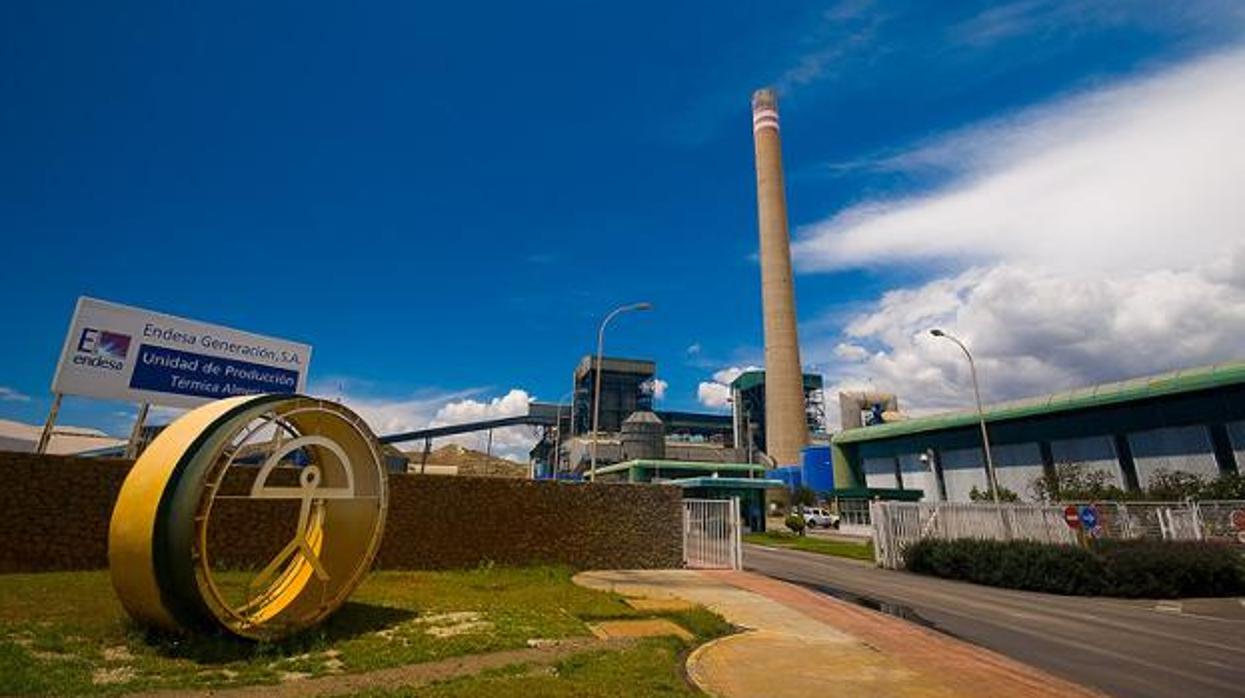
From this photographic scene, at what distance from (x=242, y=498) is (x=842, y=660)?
9547 mm

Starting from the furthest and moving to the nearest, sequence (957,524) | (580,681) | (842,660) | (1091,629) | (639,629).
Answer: (957,524) → (1091,629) → (639,629) → (842,660) → (580,681)

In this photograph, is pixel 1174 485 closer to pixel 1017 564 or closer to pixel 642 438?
pixel 1017 564

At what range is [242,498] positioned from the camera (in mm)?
10289

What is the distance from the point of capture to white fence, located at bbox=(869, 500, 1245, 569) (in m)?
24.5

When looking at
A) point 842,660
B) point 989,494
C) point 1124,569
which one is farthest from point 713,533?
point 989,494

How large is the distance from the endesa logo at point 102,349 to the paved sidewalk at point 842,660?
1627cm

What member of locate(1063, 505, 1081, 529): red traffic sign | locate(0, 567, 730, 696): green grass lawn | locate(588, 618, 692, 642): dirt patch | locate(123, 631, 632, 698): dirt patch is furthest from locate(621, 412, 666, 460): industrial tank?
locate(123, 631, 632, 698): dirt patch

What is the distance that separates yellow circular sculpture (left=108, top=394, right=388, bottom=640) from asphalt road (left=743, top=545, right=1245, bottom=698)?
1138 cm

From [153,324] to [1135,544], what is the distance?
1233 inches

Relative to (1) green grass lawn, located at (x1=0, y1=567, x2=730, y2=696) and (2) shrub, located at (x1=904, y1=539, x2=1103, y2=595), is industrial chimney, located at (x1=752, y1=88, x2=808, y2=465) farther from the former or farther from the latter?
(1) green grass lawn, located at (x1=0, y1=567, x2=730, y2=696)

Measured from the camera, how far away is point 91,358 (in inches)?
734

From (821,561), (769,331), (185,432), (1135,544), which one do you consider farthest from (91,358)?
(769,331)

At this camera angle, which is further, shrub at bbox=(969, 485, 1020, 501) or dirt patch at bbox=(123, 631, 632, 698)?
shrub at bbox=(969, 485, 1020, 501)

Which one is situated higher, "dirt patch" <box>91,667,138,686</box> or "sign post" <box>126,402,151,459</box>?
"sign post" <box>126,402,151,459</box>
